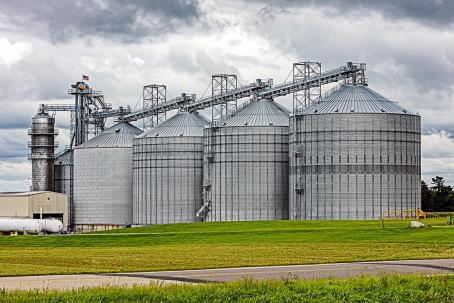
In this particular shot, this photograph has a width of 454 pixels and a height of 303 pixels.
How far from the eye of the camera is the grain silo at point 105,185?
175m

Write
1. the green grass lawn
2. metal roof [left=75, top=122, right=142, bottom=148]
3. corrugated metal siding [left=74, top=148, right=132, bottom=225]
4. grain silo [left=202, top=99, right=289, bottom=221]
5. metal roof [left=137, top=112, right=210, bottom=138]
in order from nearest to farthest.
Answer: the green grass lawn, grain silo [left=202, top=99, right=289, bottom=221], metal roof [left=137, top=112, right=210, bottom=138], corrugated metal siding [left=74, top=148, right=132, bottom=225], metal roof [left=75, top=122, right=142, bottom=148]

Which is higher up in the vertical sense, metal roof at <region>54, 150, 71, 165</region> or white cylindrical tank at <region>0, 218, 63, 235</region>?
metal roof at <region>54, 150, 71, 165</region>

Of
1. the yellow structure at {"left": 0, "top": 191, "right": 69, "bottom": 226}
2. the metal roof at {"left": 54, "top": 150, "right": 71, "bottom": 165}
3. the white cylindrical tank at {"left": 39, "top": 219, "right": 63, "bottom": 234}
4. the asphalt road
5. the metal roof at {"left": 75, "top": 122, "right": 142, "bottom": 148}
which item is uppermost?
the metal roof at {"left": 75, "top": 122, "right": 142, "bottom": 148}

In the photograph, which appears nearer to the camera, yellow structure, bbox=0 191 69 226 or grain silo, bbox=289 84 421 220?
grain silo, bbox=289 84 421 220

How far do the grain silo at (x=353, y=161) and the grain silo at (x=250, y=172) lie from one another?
654 cm

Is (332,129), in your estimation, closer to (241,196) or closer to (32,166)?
(241,196)

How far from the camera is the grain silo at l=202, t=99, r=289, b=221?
493ft

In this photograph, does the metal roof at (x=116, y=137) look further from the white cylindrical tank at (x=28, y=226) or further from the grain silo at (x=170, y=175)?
the white cylindrical tank at (x=28, y=226)

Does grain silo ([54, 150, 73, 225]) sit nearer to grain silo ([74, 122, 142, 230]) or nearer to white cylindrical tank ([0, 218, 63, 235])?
grain silo ([74, 122, 142, 230])

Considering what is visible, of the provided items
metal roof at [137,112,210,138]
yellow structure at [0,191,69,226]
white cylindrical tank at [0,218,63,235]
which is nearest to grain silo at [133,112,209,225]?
metal roof at [137,112,210,138]

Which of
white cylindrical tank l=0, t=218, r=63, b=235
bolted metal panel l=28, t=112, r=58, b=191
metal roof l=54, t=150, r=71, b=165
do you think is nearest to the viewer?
white cylindrical tank l=0, t=218, r=63, b=235

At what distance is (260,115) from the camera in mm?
154375

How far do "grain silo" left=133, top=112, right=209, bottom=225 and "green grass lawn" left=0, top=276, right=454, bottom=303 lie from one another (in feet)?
408

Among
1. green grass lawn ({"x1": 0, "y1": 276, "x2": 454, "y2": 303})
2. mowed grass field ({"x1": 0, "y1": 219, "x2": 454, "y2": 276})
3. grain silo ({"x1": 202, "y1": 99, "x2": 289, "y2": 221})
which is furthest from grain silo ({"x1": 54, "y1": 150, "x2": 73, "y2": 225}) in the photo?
green grass lawn ({"x1": 0, "y1": 276, "x2": 454, "y2": 303})
